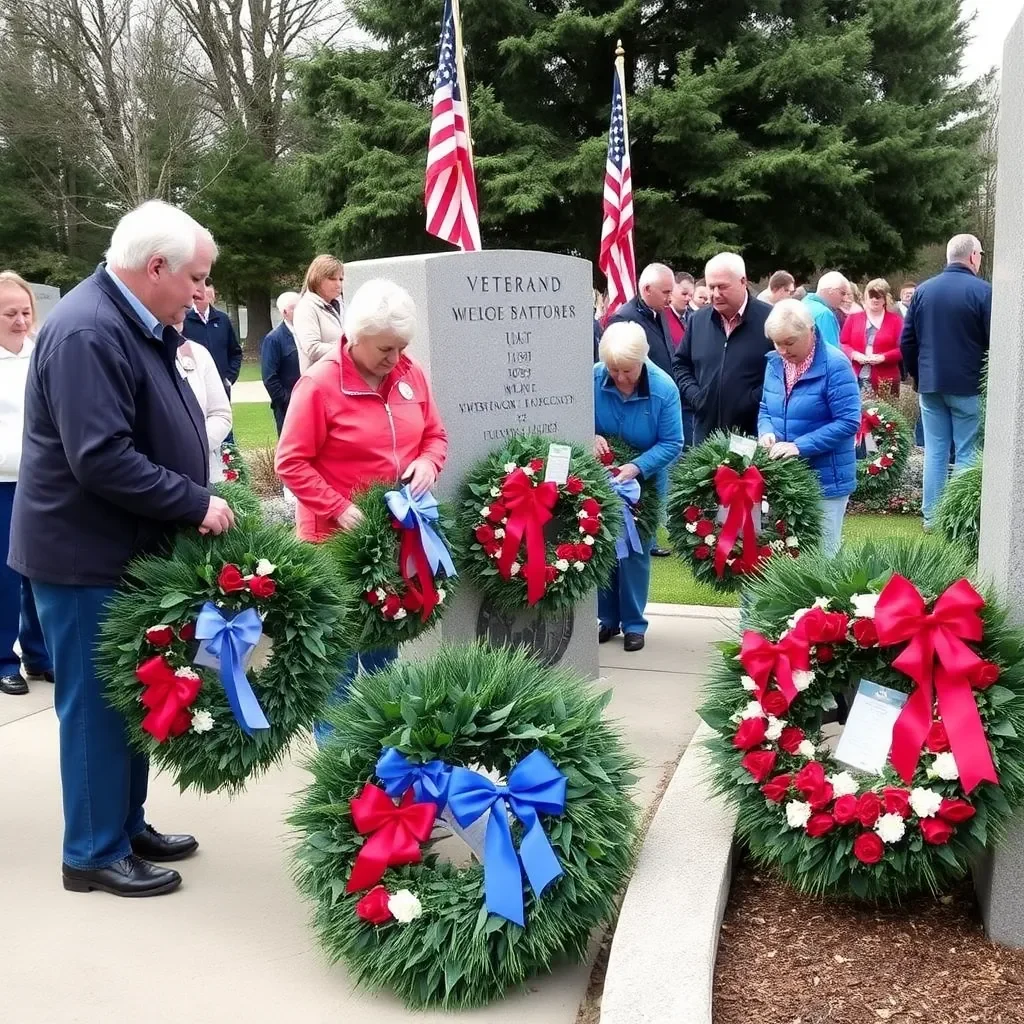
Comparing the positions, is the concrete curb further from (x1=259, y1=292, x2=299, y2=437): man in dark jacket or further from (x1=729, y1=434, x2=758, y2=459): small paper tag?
(x1=259, y1=292, x2=299, y2=437): man in dark jacket

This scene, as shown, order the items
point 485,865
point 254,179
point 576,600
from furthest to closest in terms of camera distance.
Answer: point 254,179 < point 576,600 < point 485,865

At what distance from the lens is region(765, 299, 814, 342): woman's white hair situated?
5332mm

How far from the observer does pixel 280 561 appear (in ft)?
11.6

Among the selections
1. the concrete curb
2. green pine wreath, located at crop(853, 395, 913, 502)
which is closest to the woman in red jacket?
green pine wreath, located at crop(853, 395, 913, 502)

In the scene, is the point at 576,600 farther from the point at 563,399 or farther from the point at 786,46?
the point at 786,46

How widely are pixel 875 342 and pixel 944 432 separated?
13.3 feet

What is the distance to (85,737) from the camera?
11.4ft

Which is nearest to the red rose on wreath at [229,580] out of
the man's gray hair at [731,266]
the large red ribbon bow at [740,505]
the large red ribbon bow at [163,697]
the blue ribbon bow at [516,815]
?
the large red ribbon bow at [163,697]

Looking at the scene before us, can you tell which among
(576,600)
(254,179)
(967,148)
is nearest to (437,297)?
(576,600)

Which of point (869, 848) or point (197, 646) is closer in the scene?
point (869, 848)

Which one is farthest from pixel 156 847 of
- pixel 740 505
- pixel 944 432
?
pixel 944 432

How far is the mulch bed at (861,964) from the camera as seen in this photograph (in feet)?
9.04

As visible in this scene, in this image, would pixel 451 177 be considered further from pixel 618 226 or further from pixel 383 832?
pixel 383 832

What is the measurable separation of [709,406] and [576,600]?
1721 mm
